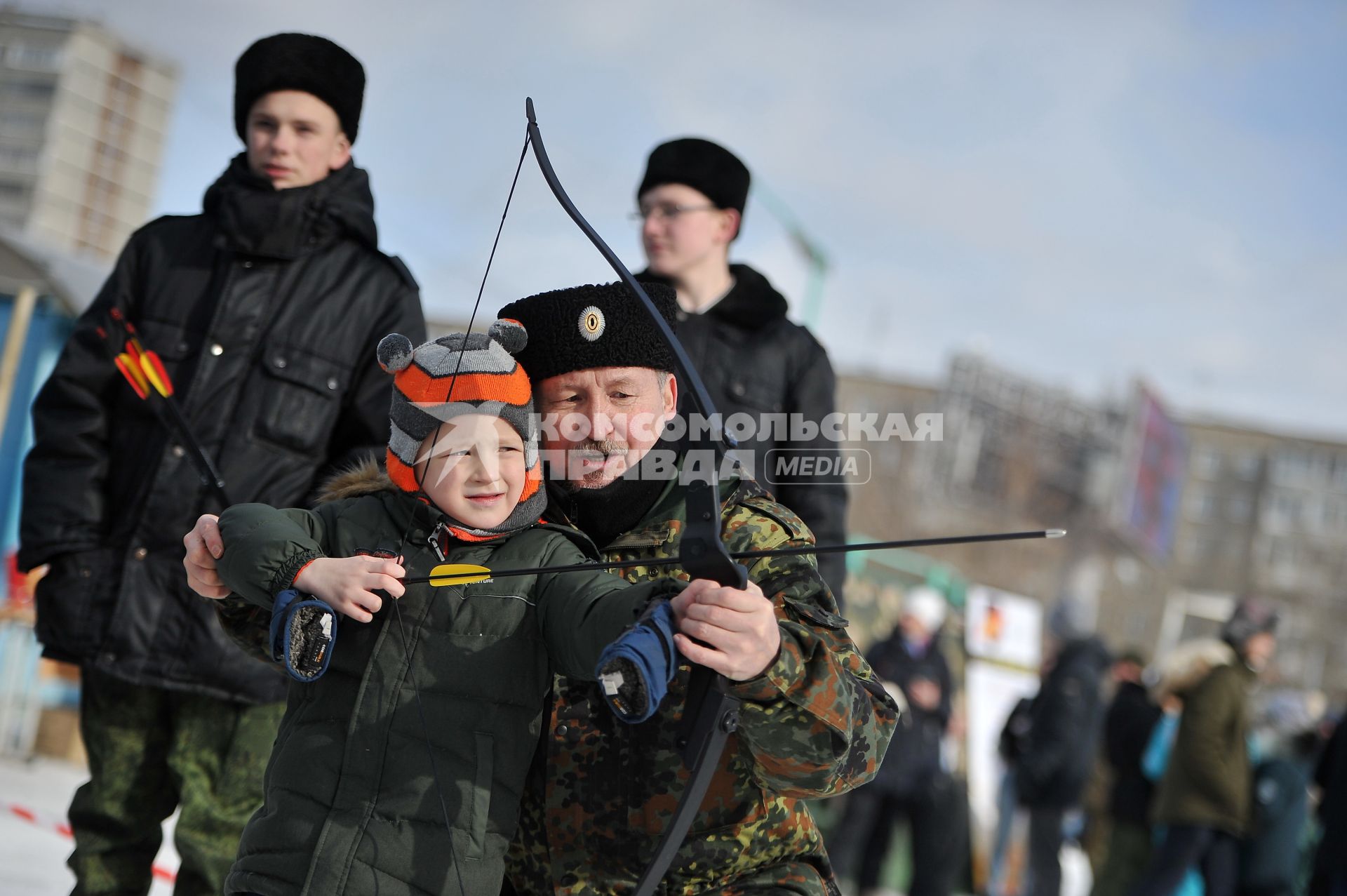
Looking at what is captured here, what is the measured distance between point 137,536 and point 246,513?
1117 mm

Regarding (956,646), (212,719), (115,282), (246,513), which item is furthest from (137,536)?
(956,646)

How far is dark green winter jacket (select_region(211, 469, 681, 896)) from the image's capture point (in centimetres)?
169

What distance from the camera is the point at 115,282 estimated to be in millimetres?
2975

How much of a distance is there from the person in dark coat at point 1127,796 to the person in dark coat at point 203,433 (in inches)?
219

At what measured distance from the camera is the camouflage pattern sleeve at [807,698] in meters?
1.61

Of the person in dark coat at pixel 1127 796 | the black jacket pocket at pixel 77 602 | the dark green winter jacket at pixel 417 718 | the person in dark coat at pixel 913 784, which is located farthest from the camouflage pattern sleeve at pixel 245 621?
the person in dark coat at pixel 1127 796

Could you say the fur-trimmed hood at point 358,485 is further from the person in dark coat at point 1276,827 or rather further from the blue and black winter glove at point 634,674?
the person in dark coat at point 1276,827

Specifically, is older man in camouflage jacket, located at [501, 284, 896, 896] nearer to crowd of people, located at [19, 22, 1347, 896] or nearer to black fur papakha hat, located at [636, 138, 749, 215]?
crowd of people, located at [19, 22, 1347, 896]

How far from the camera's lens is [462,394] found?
1.82m

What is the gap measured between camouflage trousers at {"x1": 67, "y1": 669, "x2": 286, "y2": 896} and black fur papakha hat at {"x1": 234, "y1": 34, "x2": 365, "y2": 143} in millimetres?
1329

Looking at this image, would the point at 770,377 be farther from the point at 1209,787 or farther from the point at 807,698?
the point at 1209,787

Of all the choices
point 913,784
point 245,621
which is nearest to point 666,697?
point 245,621

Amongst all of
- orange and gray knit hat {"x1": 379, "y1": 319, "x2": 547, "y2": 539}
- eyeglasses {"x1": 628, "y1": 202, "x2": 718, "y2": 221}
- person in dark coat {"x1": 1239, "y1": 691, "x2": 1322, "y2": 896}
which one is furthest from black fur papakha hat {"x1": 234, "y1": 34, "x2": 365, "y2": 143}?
person in dark coat {"x1": 1239, "y1": 691, "x2": 1322, "y2": 896}

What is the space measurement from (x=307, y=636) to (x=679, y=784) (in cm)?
56
